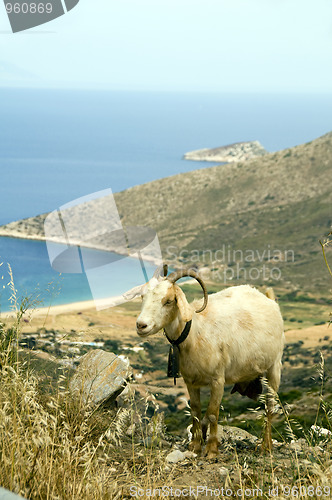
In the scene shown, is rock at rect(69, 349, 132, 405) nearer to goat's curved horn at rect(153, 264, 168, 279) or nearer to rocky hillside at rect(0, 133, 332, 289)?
goat's curved horn at rect(153, 264, 168, 279)

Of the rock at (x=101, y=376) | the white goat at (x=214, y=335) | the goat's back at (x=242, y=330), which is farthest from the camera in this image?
the rock at (x=101, y=376)

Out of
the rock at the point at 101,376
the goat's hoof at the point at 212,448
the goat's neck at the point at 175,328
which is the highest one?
the goat's neck at the point at 175,328

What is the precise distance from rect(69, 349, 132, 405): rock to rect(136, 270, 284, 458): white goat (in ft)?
3.53

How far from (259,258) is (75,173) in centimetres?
10209

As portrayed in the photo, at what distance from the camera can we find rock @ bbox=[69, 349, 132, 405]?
9.09 meters

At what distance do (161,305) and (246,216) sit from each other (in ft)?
376

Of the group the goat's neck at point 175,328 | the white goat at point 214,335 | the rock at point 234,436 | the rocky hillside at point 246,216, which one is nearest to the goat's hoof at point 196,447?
the white goat at point 214,335

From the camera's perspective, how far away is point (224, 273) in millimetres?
100438

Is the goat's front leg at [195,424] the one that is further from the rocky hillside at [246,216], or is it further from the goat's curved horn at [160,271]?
the rocky hillside at [246,216]

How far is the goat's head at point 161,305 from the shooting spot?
303 inches

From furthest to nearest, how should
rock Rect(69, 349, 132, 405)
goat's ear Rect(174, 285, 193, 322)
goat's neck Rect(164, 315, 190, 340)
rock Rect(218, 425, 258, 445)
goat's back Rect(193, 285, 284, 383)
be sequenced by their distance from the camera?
rock Rect(218, 425, 258, 445) → rock Rect(69, 349, 132, 405) → goat's back Rect(193, 285, 284, 383) → goat's neck Rect(164, 315, 190, 340) → goat's ear Rect(174, 285, 193, 322)

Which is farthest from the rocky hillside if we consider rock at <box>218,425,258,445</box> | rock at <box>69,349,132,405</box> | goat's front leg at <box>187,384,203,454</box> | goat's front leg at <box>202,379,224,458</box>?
goat's front leg at <box>202,379,224,458</box>

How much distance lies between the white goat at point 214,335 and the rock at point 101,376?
3.53ft

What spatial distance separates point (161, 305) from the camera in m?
7.88
